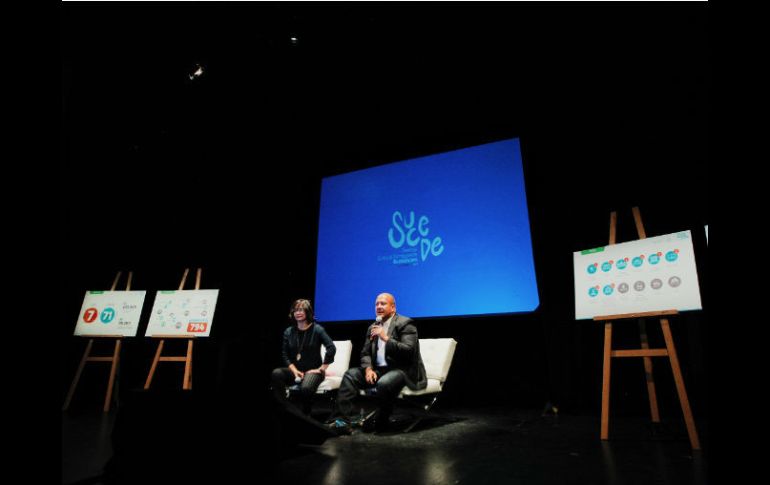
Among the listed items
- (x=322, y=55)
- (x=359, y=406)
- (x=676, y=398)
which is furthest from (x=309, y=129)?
(x=676, y=398)

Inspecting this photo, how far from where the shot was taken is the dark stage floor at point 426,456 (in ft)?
5.20

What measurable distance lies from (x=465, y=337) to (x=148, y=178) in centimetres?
420

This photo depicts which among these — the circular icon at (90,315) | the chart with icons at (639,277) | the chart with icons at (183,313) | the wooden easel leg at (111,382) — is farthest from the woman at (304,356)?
the circular icon at (90,315)

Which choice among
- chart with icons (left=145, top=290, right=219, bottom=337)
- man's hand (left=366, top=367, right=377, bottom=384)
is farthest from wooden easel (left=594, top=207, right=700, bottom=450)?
chart with icons (left=145, top=290, right=219, bottom=337)

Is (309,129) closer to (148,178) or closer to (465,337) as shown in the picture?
(148,178)

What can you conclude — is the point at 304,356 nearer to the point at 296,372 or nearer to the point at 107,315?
the point at 296,372

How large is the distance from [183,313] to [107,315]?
0.83m

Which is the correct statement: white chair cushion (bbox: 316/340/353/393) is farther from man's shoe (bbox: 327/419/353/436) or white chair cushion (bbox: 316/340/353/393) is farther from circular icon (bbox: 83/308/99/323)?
circular icon (bbox: 83/308/99/323)

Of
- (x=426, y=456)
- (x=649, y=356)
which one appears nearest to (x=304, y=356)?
(x=426, y=456)

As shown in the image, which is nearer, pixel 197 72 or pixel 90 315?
pixel 197 72

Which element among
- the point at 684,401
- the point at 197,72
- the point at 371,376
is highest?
the point at 197,72

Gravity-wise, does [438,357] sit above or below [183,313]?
below

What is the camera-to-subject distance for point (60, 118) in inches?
49.1

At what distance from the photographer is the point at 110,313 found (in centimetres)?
496
